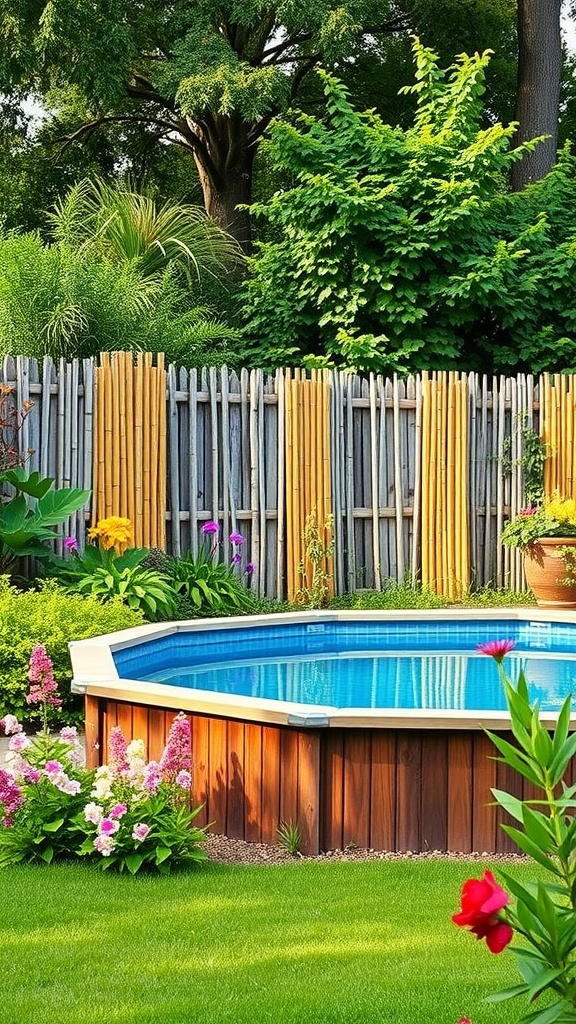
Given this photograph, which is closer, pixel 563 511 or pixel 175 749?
pixel 175 749

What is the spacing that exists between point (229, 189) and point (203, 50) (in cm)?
291

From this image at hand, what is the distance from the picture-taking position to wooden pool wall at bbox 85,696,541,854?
Result: 178 inches

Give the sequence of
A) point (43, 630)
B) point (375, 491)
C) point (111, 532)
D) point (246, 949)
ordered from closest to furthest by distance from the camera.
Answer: point (246, 949) < point (43, 630) < point (111, 532) < point (375, 491)

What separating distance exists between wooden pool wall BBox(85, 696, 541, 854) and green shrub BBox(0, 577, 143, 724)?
6.53 feet

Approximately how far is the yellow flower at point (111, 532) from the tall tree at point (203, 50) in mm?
7205

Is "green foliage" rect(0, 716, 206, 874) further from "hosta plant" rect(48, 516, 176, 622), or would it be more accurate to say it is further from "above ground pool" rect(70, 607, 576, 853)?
"hosta plant" rect(48, 516, 176, 622)

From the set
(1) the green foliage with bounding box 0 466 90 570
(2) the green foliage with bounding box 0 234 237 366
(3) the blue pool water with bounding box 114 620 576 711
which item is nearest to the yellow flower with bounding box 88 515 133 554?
(1) the green foliage with bounding box 0 466 90 570

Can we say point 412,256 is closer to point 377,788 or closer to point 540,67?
point 540,67

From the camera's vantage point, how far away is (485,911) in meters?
1.46

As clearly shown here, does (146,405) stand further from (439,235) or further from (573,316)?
(573,316)

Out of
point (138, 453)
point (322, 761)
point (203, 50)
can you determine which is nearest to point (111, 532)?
point (138, 453)

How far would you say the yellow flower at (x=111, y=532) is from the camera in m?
8.70

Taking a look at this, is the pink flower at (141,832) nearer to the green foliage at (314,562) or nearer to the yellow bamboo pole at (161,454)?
the yellow bamboo pole at (161,454)

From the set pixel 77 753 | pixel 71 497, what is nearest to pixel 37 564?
pixel 71 497
